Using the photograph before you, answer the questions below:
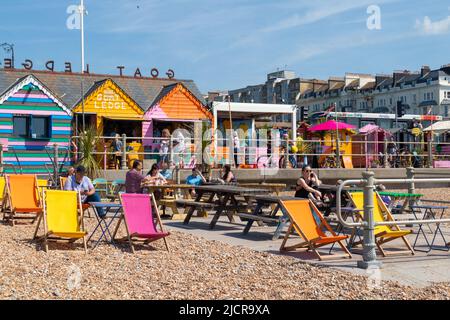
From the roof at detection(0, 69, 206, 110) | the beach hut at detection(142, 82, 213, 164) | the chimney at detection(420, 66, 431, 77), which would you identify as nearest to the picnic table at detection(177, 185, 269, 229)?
the roof at detection(0, 69, 206, 110)

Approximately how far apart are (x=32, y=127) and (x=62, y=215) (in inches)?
513

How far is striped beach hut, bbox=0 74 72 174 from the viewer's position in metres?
21.0

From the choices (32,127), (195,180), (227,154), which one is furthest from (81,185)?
(32,127)

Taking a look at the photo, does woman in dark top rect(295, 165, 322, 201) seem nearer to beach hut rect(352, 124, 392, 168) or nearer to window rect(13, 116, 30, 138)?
beach hut rect(352, 124, 392, 168)

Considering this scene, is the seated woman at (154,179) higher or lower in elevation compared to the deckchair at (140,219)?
higher

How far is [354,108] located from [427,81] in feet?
33.7

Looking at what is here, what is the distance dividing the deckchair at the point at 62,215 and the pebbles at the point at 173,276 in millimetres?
256

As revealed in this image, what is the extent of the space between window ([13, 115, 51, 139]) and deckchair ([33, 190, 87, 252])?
41.4ft

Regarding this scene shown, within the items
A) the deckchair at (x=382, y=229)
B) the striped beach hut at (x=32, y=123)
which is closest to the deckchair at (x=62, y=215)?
the deckchair at (x=382, y=229)

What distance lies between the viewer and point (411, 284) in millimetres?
7031

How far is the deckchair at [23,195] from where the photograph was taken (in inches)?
452

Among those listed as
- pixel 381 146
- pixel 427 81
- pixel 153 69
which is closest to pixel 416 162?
pixel 381 146

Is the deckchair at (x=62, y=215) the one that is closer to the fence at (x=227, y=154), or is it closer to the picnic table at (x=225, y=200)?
the picnic table at (x=225, y=200)

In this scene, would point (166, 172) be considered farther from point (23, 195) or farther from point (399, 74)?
point (399, 74)
